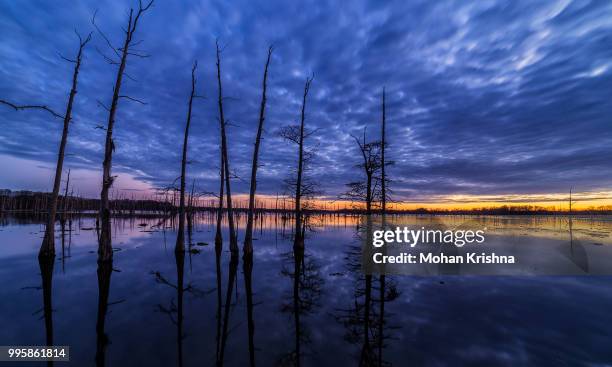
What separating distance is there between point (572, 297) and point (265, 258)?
16.2 metres

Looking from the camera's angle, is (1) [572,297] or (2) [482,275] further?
(2) [482,275]

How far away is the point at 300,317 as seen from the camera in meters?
8.10

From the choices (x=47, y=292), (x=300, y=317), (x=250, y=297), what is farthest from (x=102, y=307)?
(x=300, y=317)

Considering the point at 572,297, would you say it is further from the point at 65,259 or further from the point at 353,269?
the point at 65,259

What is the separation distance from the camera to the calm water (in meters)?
5.78

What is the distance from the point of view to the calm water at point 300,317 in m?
5.78

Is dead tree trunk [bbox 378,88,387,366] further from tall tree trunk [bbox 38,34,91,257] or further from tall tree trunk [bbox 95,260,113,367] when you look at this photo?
tall tree trunk [bbox 38,34,91,257]

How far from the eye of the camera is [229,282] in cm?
1195

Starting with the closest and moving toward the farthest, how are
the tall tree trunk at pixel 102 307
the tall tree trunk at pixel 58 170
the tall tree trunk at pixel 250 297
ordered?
the tall tree trunk at pixel 102 307 < the tall tree trunk at pixel 250 297 < the tall tree trunk at pixel 58 170

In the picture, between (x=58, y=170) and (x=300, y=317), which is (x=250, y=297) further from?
(x=58, y=170)

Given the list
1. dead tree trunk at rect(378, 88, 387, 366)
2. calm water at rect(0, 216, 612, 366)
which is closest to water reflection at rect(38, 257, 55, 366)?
calm water at rect(0, 216, 612, 366)

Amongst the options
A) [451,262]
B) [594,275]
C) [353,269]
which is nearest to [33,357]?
[353,269]

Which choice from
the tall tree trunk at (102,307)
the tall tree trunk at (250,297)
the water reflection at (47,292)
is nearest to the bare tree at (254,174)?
the tall tree trunk at (250,297)

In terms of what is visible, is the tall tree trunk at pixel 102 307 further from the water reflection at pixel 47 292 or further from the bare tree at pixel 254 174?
the bare tree at pixel 254 174
